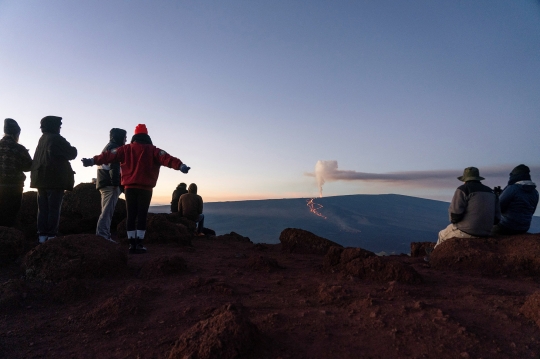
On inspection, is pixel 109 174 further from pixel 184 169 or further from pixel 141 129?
pixel 184 169

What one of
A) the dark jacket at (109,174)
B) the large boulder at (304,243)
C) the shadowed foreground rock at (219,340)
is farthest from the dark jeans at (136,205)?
the shadowed foreground rock at (219,340)

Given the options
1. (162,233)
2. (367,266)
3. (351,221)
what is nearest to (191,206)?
(162,233)

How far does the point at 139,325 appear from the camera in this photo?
2.87m

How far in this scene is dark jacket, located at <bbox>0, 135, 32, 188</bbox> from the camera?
6.19m

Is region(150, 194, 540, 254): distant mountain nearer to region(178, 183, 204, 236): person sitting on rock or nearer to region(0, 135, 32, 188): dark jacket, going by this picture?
region(178, 183, 204, 236): person sitting on rock

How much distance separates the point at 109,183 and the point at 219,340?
5232mm

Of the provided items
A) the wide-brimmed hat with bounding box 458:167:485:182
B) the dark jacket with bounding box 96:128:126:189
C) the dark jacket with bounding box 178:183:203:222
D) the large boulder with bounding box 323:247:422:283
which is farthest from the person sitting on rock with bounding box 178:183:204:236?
the wide-brimmed hat with bounding box 458:167:485:182

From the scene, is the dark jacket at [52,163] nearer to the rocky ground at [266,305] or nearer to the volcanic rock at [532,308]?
the rocky ground at [266,305]

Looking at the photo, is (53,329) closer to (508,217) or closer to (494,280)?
(494,280)

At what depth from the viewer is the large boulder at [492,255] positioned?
5117 millimetres

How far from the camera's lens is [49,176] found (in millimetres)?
5859

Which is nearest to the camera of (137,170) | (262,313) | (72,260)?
(262,313)

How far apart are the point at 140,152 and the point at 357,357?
4962mm

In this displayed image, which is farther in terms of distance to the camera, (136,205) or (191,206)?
(191,206)
